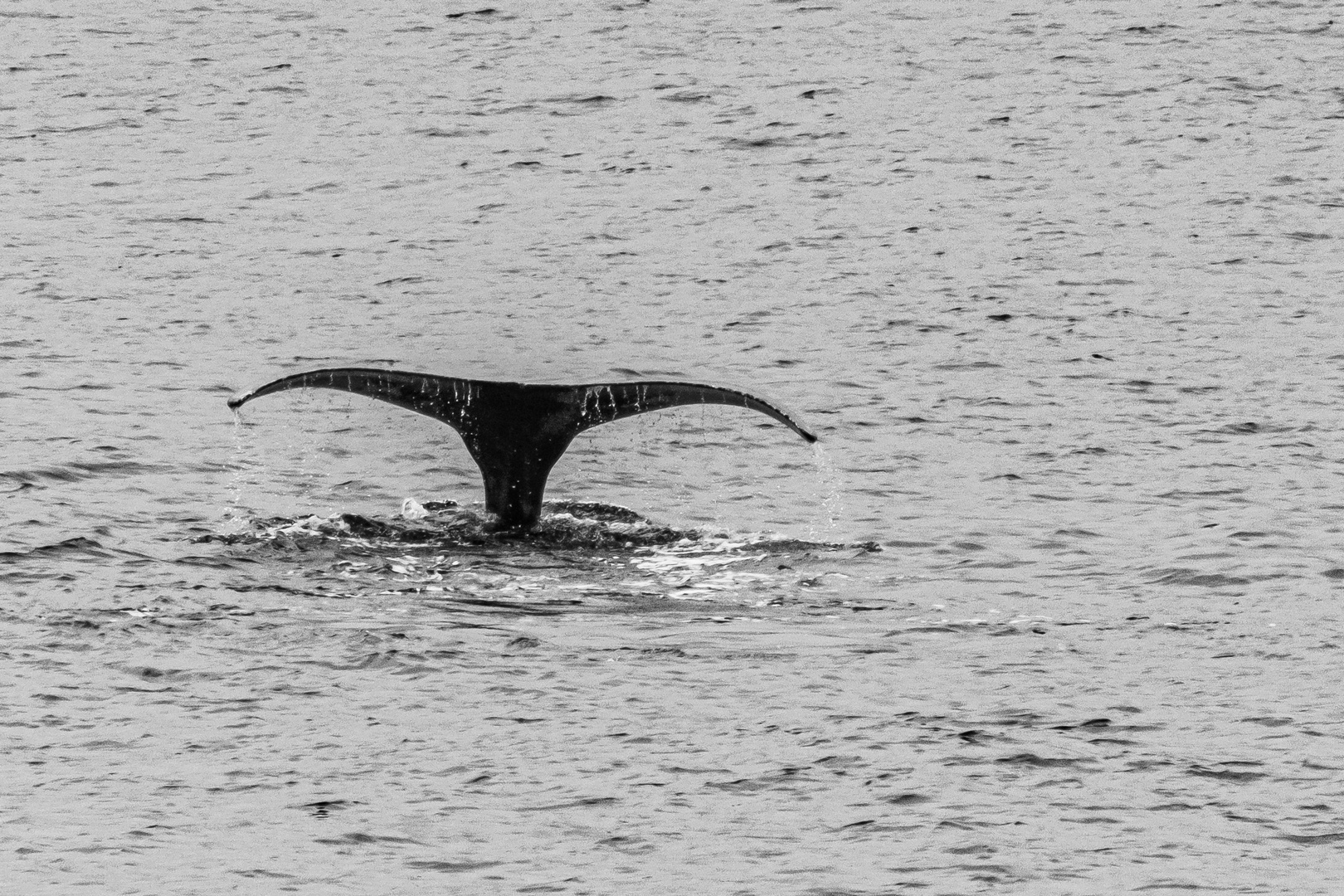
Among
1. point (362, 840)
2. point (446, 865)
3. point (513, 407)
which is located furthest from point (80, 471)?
point (446, 865)

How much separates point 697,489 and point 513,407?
4568 mm

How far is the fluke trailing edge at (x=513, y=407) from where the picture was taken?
62.1 feet

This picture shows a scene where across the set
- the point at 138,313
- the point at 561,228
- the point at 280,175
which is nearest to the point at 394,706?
the point at 138,313

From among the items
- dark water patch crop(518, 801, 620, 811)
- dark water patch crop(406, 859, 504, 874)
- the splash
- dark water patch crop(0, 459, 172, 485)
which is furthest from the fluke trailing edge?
dark water patch crop(406, 859, 504, 874)

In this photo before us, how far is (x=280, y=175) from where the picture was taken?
45.9 metres

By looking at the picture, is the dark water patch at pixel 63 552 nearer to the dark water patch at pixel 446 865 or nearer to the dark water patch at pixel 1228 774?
the dark water patch at pixel 446 865

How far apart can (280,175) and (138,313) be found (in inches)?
522

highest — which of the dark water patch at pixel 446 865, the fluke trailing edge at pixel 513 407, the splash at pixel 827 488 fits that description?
the fluke trailing edge at pixel 513 407

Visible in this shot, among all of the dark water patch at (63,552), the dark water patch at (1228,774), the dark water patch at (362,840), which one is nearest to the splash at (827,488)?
the dark water patch at (63,552)

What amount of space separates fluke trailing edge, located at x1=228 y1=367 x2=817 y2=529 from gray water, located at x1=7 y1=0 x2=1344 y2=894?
0.67 metres

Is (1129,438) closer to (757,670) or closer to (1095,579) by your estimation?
(1095,579)

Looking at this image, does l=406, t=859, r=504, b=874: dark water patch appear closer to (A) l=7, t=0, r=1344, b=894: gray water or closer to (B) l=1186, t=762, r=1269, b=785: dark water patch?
(A) l=7, t=0, r=1344, b=894: gray water

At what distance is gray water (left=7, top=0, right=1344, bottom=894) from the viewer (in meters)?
13.4

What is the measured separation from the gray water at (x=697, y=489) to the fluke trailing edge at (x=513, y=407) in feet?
2.19
